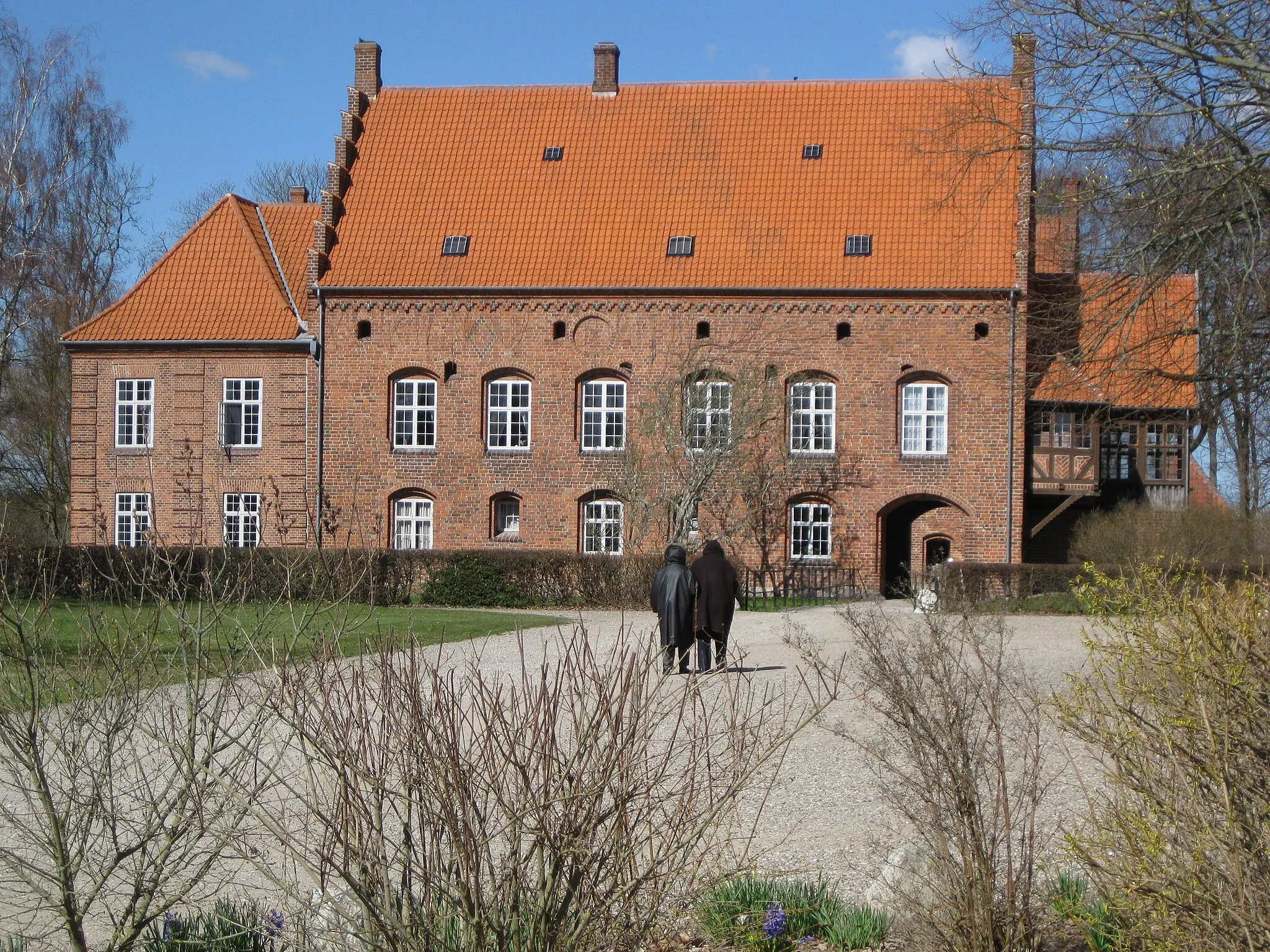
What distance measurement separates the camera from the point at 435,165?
31469 millimetres

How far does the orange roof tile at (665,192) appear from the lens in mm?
29203

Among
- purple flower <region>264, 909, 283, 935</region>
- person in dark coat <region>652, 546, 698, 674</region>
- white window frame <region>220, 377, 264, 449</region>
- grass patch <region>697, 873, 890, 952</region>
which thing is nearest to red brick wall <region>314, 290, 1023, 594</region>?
white window frame <region>220, 377, 264, 449</region>

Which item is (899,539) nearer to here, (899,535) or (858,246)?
(899,535)

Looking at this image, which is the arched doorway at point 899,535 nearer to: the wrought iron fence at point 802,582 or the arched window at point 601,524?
the wrought iron fence at point 802,582

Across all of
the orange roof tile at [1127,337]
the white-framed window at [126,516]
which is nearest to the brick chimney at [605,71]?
the white-framed window at [126,516]

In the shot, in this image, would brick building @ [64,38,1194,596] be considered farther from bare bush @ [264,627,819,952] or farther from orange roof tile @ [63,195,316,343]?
bare bush @ [264,627,819,952]

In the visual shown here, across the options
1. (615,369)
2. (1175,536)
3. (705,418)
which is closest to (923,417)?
(705,418)

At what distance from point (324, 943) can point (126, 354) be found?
2801cm

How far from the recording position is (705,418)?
2791 centimetres

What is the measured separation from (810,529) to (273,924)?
24.7 meters

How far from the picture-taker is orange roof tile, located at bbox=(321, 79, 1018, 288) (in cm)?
2920

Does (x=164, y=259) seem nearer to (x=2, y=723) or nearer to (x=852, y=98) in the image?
(x=852, y=98)

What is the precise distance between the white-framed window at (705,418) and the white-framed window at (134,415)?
477 inches

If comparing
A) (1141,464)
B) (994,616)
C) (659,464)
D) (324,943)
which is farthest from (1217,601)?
(1141,464)
